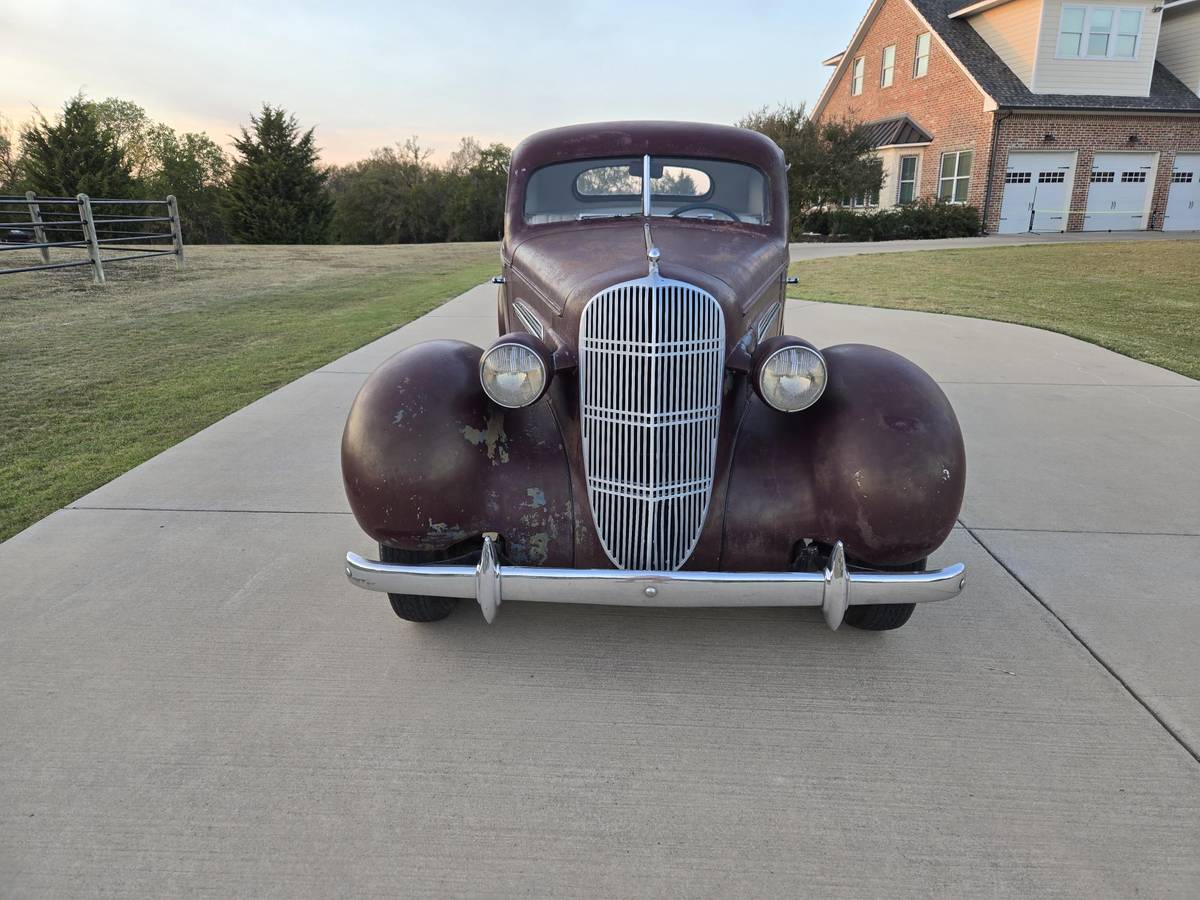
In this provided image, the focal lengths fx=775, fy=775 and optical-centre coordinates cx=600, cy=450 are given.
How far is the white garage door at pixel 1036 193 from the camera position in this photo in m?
22.1

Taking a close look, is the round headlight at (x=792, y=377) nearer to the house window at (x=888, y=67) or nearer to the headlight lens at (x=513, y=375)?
the headlight lens at (x=513, y=375)

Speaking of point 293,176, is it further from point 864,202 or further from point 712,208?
point 712,208

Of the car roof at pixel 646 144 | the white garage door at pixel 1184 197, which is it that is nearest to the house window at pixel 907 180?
the white garage door at pixel 1184 197

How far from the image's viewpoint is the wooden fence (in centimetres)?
1223

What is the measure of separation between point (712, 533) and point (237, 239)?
40918 millimetres

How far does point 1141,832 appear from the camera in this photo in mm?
1930

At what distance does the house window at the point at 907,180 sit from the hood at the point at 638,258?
24.4 meters

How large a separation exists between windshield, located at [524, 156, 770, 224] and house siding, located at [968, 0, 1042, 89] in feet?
74.6

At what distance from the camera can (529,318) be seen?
10.9 feet

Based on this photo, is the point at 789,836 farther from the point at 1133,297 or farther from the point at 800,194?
the point at 800,194

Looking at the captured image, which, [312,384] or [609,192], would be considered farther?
[312,384]

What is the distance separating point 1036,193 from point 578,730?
25.2m

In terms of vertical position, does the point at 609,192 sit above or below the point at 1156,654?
above

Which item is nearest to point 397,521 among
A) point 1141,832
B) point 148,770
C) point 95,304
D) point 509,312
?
point 148,770
